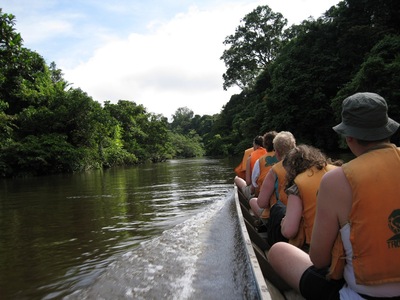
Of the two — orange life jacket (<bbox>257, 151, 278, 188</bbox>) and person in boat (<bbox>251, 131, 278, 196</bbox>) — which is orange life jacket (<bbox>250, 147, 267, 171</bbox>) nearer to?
person in boat (<bbox>251, 131, 278, 196</bbox>)

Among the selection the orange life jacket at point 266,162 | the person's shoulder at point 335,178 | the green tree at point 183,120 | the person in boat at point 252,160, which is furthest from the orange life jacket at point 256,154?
the green tree at point 183,120

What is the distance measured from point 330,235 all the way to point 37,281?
3445 mm

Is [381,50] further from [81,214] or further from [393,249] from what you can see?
[393,249]

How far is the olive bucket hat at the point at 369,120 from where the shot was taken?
5.52ft

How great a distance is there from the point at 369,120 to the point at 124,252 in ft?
12.9

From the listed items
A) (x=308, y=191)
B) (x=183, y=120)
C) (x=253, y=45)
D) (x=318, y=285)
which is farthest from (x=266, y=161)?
(x=183, y=120)

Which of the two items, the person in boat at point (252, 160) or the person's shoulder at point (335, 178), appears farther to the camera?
the person in boat at point (252, 160)

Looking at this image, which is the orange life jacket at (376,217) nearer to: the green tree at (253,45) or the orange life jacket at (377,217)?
the orange life jacket at (377,217)

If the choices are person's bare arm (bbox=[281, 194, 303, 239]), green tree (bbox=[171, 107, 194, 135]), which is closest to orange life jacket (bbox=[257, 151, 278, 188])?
person's bare arm (bbox=[281, 194, 303, 239])

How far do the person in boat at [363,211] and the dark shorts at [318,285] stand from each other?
7 cm

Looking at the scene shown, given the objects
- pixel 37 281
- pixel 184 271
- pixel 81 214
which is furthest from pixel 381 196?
pixel 81 214

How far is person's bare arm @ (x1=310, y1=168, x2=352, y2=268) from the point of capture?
1.61 metres

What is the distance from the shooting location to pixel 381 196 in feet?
5.08

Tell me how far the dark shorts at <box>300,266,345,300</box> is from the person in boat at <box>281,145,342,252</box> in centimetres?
54
